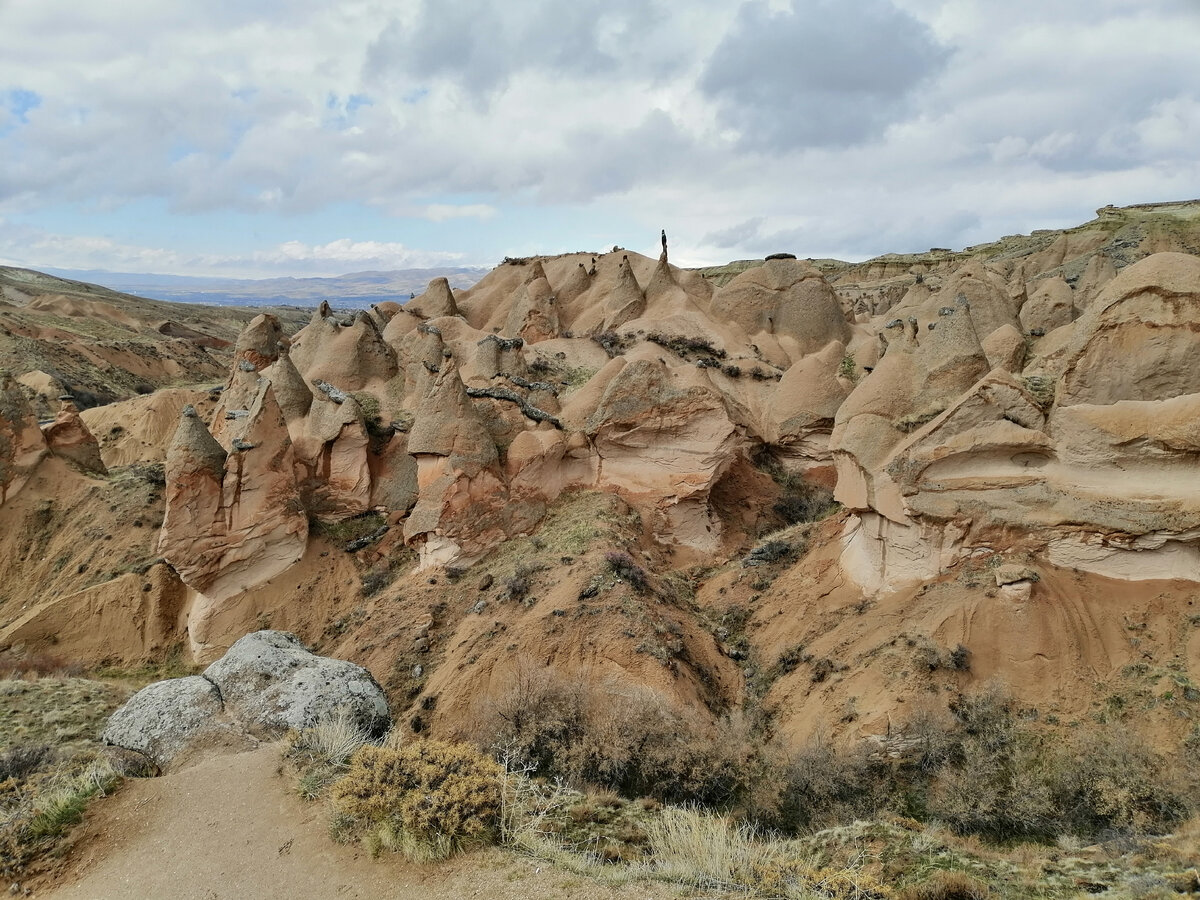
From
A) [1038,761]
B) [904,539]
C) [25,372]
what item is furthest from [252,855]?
[25,372]

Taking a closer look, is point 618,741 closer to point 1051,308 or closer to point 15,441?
point 15,441

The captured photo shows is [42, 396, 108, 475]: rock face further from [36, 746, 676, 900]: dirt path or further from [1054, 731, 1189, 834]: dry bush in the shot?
[1054, 731, 1189, 834]: dry bush

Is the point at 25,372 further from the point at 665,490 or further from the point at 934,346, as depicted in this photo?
the point at 934,346

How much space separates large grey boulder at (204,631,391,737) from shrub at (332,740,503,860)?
7.31 ft

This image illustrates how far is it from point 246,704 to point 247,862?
3.41 m

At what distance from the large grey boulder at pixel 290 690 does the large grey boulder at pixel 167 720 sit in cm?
23

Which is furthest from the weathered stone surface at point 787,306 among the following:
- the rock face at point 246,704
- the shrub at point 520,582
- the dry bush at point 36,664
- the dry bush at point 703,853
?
the dry bush at point 36,664

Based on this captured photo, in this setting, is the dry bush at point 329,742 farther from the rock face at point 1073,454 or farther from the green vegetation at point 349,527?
the green vegetation at point 349,527

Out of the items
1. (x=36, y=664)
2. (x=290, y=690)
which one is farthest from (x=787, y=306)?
(x=36, y=664)

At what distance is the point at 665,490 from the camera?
1747 centimetres

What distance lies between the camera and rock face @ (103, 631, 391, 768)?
8.68 meters

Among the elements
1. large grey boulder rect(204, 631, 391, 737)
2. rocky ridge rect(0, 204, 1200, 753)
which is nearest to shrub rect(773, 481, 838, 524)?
rocky ridge rect(0, 204, 1200, 753)

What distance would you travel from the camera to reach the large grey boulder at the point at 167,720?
8477 millimetres

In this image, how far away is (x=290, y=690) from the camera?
31.5 ft
